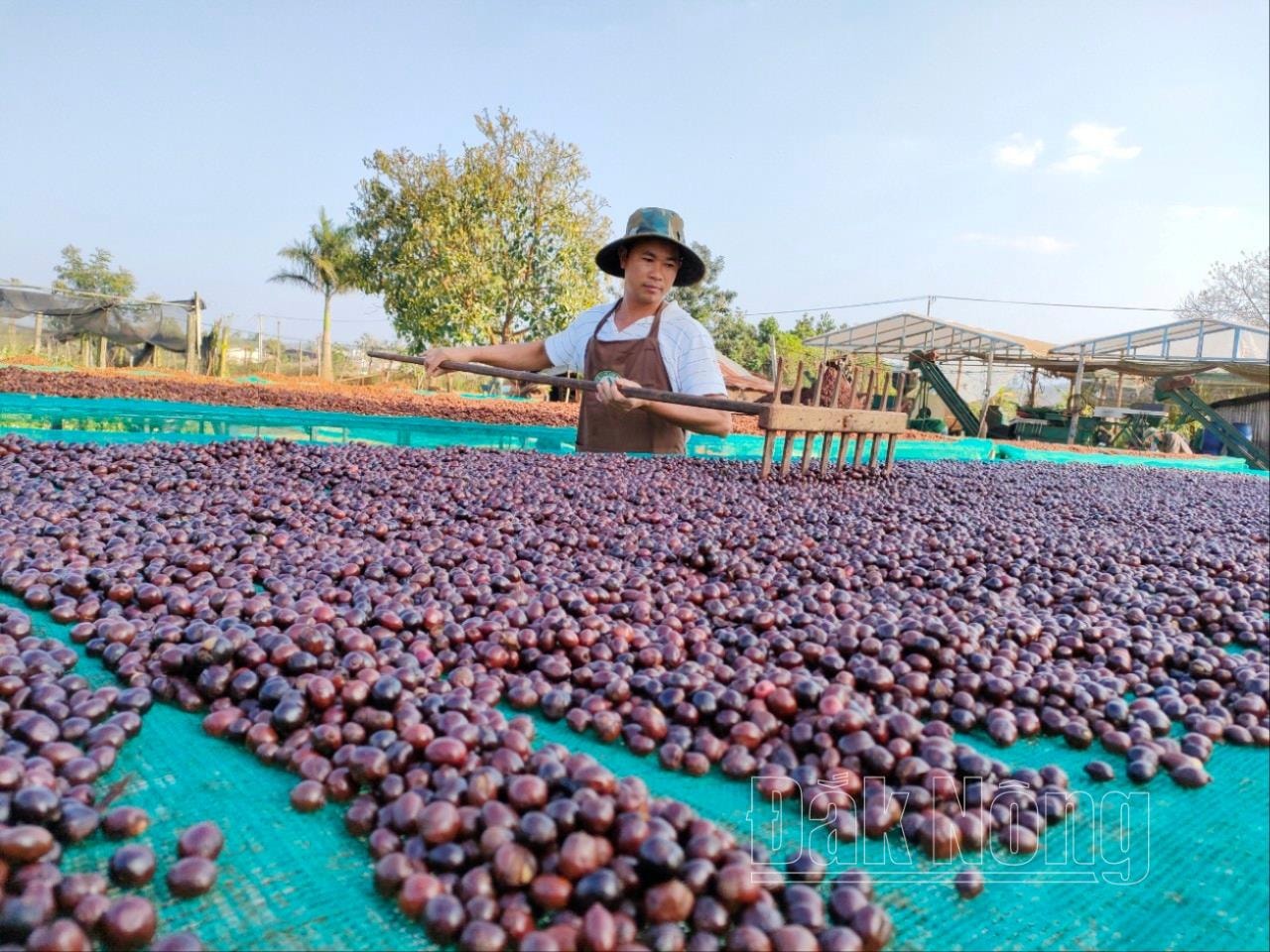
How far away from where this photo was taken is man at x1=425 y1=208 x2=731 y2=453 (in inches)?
173

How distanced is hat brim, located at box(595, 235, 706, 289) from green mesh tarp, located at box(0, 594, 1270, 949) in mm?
3586

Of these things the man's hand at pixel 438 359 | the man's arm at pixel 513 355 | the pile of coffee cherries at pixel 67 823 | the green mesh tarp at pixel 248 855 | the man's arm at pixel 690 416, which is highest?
the man's arm at pixel 513 355

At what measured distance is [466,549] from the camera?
7.50 ft

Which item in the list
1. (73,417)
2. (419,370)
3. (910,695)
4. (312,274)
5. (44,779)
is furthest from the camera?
(312,274)

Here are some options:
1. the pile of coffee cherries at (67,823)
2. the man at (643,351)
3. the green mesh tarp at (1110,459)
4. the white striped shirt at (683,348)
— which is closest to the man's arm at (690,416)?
the man at (643,351)

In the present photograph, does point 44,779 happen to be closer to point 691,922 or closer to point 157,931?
point 157,931

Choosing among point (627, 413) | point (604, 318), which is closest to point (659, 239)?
point (604, 318)

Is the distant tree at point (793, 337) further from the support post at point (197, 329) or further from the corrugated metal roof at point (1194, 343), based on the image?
the support post at point (197, 329)

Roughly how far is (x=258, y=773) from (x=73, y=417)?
219 inches

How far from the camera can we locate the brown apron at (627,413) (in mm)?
4652

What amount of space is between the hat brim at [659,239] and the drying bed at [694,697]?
2.11 m

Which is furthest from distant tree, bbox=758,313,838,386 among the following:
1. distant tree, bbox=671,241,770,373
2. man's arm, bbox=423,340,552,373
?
man's arm, bbox=423,340,552,373

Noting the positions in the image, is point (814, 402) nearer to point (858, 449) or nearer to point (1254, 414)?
point (858, 449)

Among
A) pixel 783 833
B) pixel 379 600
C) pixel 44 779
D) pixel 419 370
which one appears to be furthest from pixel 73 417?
pixel 419 370
